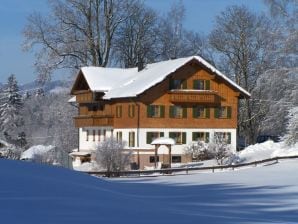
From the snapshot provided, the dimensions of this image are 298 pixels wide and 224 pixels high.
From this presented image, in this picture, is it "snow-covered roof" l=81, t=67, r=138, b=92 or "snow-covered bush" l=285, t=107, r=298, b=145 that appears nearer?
"snow-covered bush" l=285, t=107, r=298, b=145

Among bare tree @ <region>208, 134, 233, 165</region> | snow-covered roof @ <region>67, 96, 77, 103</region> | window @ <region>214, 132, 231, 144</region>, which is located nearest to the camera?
bare tree @ <region>208, 134, 233, 165</region>

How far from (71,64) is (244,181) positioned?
104ft

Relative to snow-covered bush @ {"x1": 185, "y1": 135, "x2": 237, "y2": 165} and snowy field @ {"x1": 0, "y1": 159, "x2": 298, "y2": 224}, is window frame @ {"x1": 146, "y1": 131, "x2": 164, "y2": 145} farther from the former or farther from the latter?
snowy field @ {"x1": 0, "y1": 159, "x2": 298, "y2": 224}

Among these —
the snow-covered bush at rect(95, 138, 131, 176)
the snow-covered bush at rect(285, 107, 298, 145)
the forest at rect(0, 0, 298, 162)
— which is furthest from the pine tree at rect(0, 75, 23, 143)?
the snow-covered bush at rect(285, 107, 298, 145)

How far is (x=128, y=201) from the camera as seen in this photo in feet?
64.4

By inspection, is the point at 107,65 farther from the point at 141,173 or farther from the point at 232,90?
the point at 141,173

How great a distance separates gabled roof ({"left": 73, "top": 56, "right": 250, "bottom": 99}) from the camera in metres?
59.9

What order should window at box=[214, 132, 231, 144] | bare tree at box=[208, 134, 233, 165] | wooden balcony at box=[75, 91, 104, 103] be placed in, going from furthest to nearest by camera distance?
1. wooden balcony at box=[75, 91, 104, 103]
2. window at box=[214, 132, 231, 144]
3. bare tree at box=[208, 134, 233, 165]

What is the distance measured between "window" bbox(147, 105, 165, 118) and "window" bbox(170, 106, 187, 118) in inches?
32.8

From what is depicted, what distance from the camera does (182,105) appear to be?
61656 mm

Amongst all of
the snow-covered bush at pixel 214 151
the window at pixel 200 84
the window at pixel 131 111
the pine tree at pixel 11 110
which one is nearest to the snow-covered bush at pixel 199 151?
the snow-covered bush at pixel 214 151

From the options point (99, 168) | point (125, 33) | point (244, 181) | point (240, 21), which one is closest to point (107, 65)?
point (125, 33)

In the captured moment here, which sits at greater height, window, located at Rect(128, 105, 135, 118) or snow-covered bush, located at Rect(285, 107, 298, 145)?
window, located at Rect(128, 105, 135, 118)

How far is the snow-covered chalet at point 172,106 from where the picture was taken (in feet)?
197
